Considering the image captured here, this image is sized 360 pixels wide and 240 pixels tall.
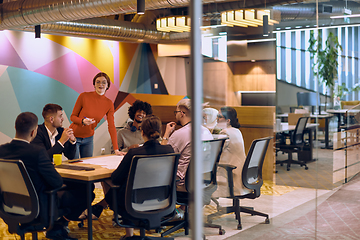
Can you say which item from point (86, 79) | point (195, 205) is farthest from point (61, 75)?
point (195, 205)

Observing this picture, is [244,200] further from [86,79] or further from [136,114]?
[86,79]

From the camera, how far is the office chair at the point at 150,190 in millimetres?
2643

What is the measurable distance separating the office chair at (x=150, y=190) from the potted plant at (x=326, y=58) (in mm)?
1209

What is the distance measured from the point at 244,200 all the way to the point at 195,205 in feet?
3.20

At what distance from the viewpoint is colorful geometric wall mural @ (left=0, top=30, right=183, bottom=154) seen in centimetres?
651

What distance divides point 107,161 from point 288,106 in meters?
1.69

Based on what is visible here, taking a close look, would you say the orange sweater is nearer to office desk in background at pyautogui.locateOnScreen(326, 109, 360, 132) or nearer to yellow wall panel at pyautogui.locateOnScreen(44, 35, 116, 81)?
office desk in background at pyautogui.locateOnScreen(326, 109, 360, 132)

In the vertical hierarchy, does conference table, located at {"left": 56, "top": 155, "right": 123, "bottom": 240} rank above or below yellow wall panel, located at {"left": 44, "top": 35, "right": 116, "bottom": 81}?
below

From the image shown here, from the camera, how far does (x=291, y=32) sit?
8.39 ft

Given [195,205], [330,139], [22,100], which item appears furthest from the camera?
[22,100]

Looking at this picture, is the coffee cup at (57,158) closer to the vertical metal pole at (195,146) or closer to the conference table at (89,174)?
the conference table at (89,174)

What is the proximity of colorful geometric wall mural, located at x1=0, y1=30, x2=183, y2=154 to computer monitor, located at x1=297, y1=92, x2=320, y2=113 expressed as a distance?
5.31 metres

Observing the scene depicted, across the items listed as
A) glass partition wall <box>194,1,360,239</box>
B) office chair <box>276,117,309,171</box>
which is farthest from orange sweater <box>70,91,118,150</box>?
glass partition wall <box>194,1,360,239</box>

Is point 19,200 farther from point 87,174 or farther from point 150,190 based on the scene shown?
point 150,190
